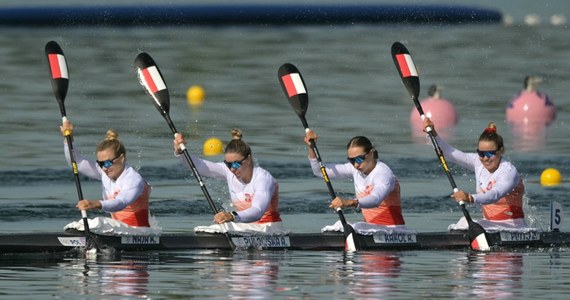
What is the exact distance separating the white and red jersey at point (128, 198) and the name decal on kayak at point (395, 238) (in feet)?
7.94

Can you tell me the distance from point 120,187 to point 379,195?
107 inches

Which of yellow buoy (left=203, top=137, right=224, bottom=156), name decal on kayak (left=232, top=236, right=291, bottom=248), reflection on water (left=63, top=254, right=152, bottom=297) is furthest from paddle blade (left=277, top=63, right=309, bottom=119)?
yellow buoy (left=203, top=137, right=224, bottom=156)

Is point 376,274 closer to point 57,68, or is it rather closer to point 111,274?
point 111,274

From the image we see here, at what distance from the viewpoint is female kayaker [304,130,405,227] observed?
1847 centimetres

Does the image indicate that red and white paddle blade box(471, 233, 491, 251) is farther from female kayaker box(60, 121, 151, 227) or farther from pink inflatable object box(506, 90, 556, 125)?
pink inflatable object box(506, 90, 556, 125)

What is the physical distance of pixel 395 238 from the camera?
60.5ft

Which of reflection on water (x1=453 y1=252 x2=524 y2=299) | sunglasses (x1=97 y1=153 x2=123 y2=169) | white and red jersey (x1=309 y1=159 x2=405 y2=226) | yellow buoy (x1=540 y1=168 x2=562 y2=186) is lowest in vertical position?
reflection on water (x1=453 y1=252 x2=524 y2=299)

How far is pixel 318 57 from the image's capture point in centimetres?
4719

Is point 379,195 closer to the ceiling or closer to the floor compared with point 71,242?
closer to the ceiling

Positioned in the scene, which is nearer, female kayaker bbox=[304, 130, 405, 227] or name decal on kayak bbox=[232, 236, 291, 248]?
name decal on kayak bbox=[232, 236, 291, 248]

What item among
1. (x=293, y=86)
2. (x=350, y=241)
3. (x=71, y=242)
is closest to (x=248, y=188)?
(x=350, y=241)

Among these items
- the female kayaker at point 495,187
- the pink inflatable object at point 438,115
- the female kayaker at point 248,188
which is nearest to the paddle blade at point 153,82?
the female kayaker at point 248,188

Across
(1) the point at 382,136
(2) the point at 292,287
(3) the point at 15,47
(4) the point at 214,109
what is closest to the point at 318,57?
(3) the point at 15,47

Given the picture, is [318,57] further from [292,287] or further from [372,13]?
[292,287]
